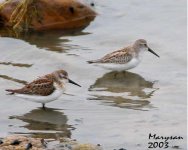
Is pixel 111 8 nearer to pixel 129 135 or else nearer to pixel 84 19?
pixel 84 19

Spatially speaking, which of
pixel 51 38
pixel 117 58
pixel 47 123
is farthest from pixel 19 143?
pixel 51 38

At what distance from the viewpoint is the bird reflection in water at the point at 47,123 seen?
1172 cm

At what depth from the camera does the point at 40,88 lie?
43.1ft

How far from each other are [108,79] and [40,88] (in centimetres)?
264

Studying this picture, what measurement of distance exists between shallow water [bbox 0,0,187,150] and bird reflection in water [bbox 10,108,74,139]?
14 mm

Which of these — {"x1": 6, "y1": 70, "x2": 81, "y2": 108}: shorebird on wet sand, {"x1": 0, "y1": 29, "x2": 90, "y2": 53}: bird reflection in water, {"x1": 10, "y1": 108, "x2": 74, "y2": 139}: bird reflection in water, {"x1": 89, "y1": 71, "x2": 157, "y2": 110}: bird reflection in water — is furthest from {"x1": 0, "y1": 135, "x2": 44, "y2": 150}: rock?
{"x1": 0, "y1": 29, "x2": 90, "y2": 53}: bird reflection in water

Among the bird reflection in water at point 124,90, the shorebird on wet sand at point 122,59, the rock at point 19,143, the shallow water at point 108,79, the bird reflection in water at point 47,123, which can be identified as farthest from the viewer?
the shorebird on wet sand at point 122,59

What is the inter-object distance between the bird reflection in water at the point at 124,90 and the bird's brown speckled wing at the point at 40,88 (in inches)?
42.1

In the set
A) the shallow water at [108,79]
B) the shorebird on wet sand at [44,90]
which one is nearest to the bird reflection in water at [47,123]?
the shallow water at [108,79]

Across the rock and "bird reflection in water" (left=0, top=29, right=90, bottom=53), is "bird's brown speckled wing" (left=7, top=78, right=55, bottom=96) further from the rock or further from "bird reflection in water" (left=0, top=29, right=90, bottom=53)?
"bird reflection in water" (left=0, top=29, right=90, bottom=53)

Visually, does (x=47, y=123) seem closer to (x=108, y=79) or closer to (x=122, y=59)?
(x=108, y=79)

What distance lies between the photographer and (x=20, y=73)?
15305 millimetres

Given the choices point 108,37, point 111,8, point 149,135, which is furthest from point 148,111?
point 111,8

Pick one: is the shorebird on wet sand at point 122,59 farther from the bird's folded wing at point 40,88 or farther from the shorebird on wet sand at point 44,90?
the bird's folded wing at point 40,88
